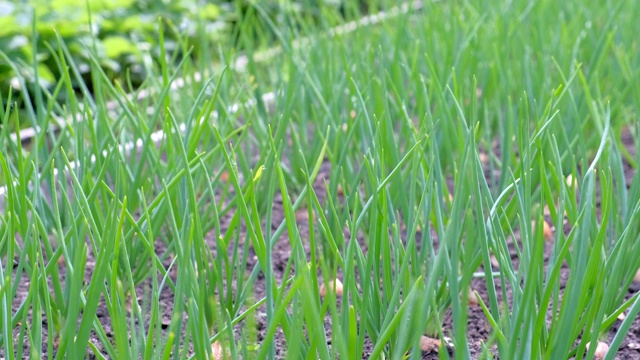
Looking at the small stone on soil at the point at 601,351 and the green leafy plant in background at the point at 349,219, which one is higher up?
the green leafy plant in background at the point at 349,219

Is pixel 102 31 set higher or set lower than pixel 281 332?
higher

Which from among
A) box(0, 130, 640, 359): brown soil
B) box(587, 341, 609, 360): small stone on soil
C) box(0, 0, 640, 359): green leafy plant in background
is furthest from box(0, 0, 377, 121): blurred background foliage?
box(587, 341, 609, 360): small stone on soil

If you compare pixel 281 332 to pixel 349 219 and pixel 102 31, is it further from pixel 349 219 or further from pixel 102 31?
pixel 102 31

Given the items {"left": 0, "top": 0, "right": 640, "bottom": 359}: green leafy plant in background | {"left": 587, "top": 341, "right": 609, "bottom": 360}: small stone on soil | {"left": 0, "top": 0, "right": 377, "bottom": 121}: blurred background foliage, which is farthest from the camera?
{"left": 0, "top": 0, "right": 377, "bottom": 121}: blurred background foliage

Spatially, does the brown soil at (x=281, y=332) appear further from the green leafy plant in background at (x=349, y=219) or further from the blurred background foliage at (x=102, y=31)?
the blurred background foliage at (x=102, y=31)

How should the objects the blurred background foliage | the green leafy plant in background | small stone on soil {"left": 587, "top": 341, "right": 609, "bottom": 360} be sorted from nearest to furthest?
the green leafy plant in background < small stone on soil {"left": 587, "top": 341, "right": 609, "bottom": 360} < the blurred background foliage

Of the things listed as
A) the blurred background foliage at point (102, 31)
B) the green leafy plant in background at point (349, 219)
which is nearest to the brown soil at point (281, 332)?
the green leafy plant in background at point (349, 219)

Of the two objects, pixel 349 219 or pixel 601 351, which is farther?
pixel 601 351

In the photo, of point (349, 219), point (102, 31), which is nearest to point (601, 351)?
point (349, 219)

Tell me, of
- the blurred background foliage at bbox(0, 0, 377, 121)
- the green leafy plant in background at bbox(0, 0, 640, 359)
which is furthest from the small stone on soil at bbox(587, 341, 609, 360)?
the blurred background foliage at bbox(0, 0, 377, 121)

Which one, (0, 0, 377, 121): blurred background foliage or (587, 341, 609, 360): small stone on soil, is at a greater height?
(0, 0, 377, 121): blurred background foliage

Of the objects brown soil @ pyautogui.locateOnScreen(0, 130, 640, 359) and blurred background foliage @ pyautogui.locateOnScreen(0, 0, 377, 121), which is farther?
blurred background foliage @ pyautogui.locateOnScreen(0, 0, 377, 121)

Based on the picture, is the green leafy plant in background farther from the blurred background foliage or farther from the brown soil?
the blurred background foliage
